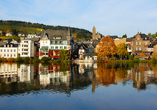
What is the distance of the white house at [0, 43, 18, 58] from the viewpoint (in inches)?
3438

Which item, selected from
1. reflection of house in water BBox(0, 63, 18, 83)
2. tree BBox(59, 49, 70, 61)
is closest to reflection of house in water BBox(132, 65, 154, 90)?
reflection of house in water BBox(0, 63, 18, 83)

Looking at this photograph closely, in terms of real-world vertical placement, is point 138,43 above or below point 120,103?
above

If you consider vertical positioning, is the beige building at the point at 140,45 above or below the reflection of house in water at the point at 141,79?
above

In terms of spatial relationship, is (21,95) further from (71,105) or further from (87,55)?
(87,55)

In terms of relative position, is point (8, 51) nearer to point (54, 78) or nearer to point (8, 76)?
point (8, 76)

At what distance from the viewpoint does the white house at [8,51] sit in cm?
8731

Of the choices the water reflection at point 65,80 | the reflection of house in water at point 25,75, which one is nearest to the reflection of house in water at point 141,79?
the water reflection at point 65,80

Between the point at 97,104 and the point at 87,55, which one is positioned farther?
the point at 87,55

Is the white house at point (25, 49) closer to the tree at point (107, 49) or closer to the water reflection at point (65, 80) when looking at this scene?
the tree at point (107, 49)

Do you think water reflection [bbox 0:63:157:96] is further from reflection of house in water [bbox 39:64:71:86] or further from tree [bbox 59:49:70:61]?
tree [bbox 59:49:70:61]

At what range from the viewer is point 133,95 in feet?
54.9

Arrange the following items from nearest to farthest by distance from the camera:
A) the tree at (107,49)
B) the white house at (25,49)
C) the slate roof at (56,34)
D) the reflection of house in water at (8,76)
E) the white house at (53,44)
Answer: the reflection of house in water at (8,76), the tree at (107,49), the white house at (53,44), the white house at (25,49), the slate roof at (56,34)

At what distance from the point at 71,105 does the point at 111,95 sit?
4.88 m

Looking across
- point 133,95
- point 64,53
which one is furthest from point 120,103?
point 64,53
